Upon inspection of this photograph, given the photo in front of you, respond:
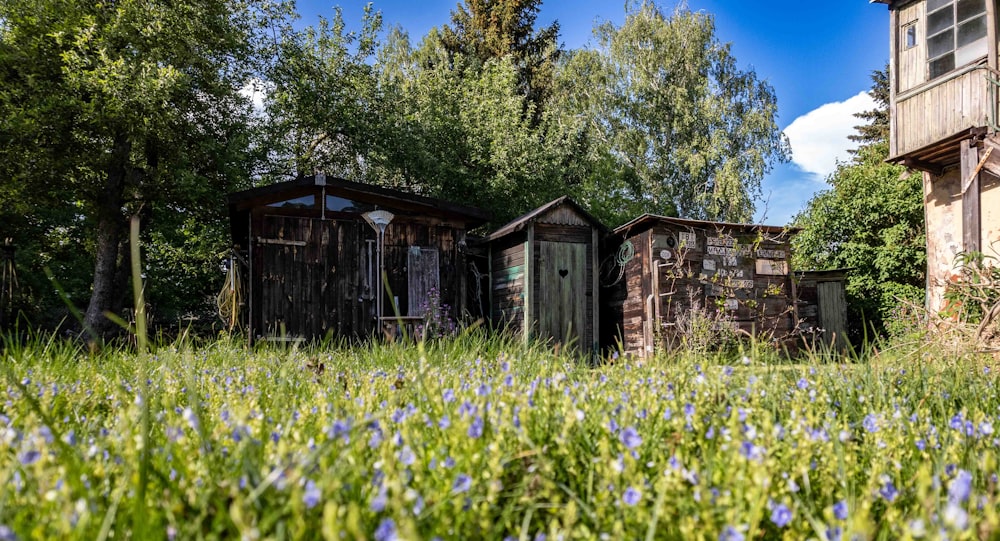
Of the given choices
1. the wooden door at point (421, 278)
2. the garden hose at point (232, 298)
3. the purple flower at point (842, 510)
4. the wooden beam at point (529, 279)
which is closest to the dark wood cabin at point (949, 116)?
the wooden beam at point (529, 279)

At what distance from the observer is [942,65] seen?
10523mm

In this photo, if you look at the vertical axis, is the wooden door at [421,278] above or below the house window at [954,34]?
below

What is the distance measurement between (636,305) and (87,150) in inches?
488

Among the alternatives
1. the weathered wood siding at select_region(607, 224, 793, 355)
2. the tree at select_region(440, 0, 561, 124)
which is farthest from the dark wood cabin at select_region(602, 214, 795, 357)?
the tree at select_region(440, 0, 561, 124)

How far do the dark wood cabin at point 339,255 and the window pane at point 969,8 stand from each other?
340 inches

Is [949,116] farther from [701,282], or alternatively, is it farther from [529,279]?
[529,279]

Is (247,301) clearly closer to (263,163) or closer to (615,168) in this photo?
(263,163)

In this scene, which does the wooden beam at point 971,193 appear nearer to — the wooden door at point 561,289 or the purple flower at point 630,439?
the wooden door at point 561,289

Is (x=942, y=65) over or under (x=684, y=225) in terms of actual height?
over

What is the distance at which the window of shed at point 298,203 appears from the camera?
11.3 metres

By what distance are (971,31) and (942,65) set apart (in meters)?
0.60

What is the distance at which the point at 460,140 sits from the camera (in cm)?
1950

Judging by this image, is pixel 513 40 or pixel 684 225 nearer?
pixel 684 225

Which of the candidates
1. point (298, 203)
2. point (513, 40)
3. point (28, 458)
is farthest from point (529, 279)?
point (513, 40)
